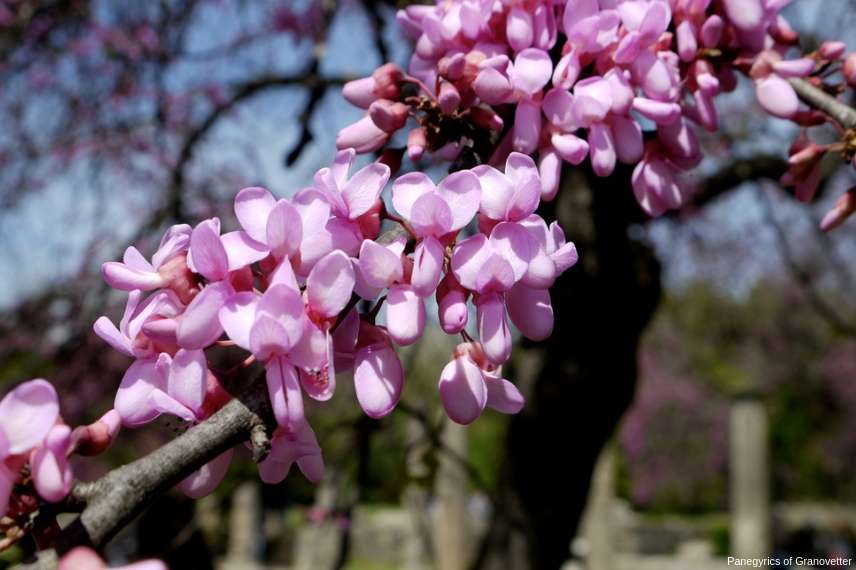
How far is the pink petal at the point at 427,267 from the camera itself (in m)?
0.54

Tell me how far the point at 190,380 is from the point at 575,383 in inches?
64.6

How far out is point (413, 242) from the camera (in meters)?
0.58

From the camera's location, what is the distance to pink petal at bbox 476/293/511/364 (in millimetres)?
552

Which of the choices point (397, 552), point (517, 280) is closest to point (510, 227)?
point (517, 280)

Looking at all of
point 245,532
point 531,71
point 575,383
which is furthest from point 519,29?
point 245,532

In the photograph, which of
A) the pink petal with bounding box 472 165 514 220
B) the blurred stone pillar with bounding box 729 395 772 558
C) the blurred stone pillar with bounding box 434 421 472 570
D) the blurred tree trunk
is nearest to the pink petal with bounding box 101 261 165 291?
the pink petal with bounding box 472 165 514 220

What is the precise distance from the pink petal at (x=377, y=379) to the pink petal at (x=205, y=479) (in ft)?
0.30

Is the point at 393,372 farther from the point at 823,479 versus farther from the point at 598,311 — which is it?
the point at 823,479

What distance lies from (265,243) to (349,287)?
0.06m

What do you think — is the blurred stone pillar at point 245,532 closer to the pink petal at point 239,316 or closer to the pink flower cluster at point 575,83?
the pink flower cluster at point 575,83

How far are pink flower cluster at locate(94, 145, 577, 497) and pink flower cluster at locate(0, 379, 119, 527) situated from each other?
0.09 m

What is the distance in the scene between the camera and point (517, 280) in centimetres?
55

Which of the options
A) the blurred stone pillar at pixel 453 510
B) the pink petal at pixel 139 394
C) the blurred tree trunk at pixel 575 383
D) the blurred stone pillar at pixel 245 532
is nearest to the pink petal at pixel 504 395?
the pink petal at pixel 139 394

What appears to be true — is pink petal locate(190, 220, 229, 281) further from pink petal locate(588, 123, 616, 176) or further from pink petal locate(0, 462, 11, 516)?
pink petal locate(588, 123, 616, 176)
